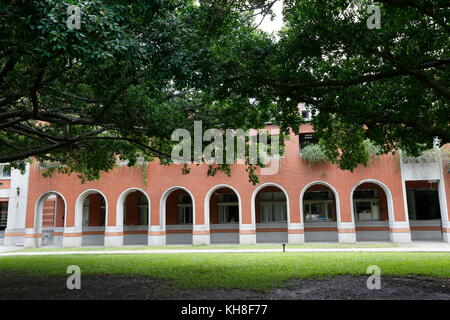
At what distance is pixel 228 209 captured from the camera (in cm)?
2586

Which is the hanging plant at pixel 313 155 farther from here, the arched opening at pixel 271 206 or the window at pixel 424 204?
the window at pixel 424 204

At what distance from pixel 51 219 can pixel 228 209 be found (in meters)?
14.8

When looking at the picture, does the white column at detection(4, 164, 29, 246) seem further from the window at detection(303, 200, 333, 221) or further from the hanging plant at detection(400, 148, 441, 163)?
the hanging plant at detection(400, 148, 441, 163)

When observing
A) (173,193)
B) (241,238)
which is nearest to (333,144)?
(241,238)

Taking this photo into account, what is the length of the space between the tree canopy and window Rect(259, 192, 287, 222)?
14.6 metres

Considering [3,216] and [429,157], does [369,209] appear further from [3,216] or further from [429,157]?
[3,216]

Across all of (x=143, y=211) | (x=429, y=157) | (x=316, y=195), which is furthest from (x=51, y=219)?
(x=429, y=157)

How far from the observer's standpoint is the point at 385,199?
2425cm

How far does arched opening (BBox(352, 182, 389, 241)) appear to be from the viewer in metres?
23.3

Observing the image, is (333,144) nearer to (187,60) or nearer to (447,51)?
(447,51)

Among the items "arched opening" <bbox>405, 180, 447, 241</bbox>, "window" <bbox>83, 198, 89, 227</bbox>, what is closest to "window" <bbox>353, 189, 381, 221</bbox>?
"arched opening" <bbox>405, 180, 447, 241</bbox>

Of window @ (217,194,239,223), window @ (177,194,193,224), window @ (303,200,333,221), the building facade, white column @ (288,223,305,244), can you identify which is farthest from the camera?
window @ (177,194,193,224)

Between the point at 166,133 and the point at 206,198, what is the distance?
47.2 feet

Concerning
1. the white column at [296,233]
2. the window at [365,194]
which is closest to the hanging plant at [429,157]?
the window at [365,194]
